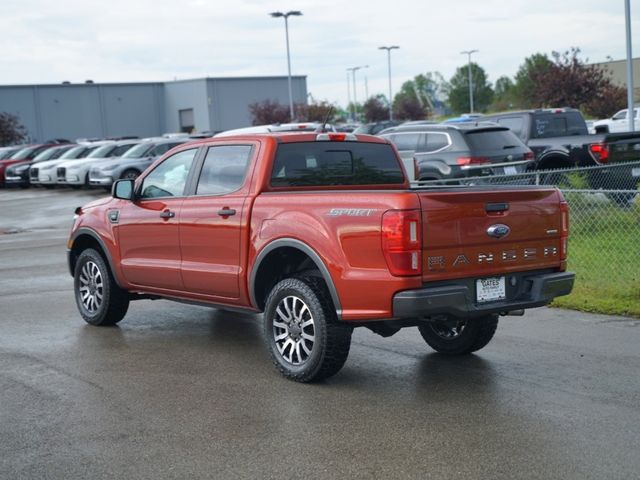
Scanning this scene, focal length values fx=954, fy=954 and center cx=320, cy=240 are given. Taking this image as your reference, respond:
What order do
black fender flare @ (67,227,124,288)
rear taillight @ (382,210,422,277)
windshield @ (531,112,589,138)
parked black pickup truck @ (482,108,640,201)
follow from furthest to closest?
windshield @ (531,112,589,138) < parked black pickup truck @ (482,108,640,201) < black fender flare @ (67,227,124,288) < rear taillight @ (382,210,422,277)

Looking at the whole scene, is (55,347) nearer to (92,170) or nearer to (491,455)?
(491,455)

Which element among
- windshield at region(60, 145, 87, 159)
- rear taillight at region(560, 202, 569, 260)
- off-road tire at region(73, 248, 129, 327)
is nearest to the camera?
rear taillight at region(560, 202, 569, 260)

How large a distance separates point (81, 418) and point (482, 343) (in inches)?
131

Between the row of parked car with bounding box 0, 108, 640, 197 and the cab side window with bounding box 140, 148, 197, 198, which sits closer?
the cab side window with bounding box 140, 148, 197, 198

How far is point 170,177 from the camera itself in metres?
8.69

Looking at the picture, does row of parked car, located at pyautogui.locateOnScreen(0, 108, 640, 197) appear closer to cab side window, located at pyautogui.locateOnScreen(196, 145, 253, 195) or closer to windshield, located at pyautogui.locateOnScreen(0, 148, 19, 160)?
cab side window, located at pyautogui.locateOnScreen(196, 145, 253, 195)

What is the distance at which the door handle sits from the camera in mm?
7706

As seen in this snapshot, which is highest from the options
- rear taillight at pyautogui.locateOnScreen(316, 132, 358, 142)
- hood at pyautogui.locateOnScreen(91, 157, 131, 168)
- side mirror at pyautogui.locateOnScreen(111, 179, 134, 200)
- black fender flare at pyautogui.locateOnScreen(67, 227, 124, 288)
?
rear taillight at pyautogui.locateOnScreen(316, 132, 358, 142)

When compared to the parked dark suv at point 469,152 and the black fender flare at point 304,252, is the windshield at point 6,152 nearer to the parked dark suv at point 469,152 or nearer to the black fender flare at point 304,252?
the parked dark suv at point 469,152

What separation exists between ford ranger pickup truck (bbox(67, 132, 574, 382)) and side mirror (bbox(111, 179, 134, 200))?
2cm

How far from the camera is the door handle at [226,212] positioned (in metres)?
7.71

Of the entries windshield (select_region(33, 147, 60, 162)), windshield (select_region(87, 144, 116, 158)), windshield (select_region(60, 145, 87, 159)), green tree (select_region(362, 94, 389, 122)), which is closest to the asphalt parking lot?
windshield (select_region(87, 144, 116, 158))

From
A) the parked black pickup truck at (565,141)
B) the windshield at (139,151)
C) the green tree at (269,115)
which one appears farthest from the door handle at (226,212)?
the green tree at (269,115)

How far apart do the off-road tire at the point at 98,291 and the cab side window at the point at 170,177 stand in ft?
3.31
